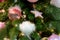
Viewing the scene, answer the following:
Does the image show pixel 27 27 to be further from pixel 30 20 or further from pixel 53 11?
pixel 53 11

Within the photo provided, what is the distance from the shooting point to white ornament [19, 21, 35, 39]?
84cm

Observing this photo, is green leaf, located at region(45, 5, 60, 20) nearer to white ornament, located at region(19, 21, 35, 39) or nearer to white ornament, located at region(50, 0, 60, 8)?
white ornament, located at region(50, 0, 60, 8)

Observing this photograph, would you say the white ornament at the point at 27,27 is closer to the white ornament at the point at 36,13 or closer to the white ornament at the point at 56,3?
the white ornament at the point at 36,13

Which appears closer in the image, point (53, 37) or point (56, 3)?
A: point (53, 37)

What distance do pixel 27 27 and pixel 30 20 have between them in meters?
0.05

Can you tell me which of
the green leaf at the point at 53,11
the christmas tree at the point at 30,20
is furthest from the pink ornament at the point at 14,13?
the green leaf at the point at 53,11

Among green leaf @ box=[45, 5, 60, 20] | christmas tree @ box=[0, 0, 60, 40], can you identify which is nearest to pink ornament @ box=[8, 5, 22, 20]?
christmas tree @ box=[0, 0, 60, 40]

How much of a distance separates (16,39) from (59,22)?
212 mm

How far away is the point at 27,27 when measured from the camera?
836 mm

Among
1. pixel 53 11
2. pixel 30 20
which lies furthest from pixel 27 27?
pixel 53 11

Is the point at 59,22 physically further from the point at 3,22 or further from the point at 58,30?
the point at 3,22

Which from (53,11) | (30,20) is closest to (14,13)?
(30,20)

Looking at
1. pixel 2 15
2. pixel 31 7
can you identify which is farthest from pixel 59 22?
pixel 2 15

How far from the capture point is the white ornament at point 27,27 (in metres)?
0.84
